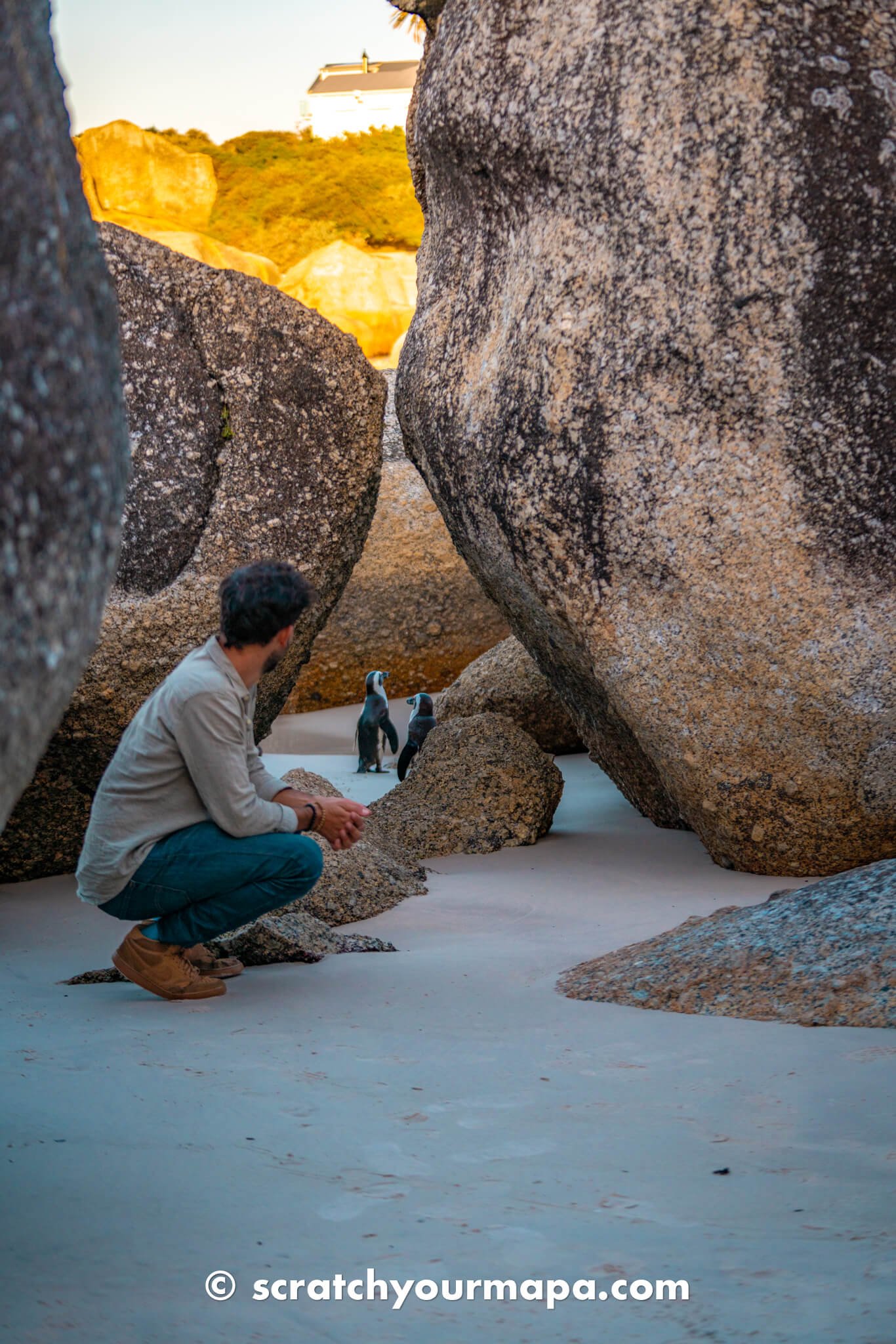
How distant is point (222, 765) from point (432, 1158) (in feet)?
3.90

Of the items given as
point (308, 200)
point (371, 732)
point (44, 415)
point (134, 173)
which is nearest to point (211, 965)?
point (44, 415)

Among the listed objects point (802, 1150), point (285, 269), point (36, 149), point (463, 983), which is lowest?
point (463, 983)

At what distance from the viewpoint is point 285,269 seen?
30141 millimetres

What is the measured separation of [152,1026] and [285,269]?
29.3 meters

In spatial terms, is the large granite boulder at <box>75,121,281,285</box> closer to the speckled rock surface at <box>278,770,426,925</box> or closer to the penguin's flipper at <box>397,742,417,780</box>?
the penguin's flipper at <box>397,742,417,780</box>

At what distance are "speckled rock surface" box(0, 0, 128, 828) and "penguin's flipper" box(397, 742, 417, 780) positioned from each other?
16.3 feet

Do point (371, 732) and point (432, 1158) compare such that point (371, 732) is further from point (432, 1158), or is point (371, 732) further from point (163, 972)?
point (432, 1158)

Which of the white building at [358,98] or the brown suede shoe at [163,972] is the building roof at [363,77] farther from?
the brown suede shoe at [163,972]

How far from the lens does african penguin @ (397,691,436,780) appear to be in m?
6.48

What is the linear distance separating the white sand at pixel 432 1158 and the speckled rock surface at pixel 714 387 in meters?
1.18

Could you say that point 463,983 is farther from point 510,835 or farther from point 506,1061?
point 510,835

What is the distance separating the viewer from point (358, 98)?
128 ft

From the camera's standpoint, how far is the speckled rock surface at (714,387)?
3.82 m

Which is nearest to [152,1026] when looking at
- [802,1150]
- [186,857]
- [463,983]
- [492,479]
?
[186,857]
